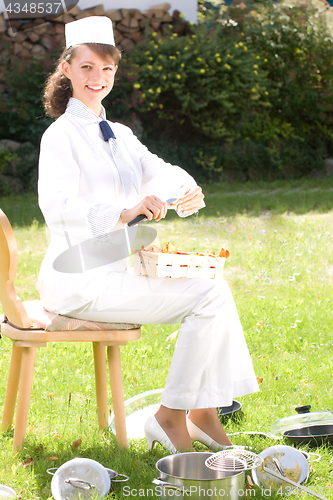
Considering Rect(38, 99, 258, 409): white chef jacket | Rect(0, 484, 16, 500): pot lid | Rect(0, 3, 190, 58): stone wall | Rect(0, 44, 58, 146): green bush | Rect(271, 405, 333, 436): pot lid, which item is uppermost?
Rect(0, 3, 190, 58): stone wall

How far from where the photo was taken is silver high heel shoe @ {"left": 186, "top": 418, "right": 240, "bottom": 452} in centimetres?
231

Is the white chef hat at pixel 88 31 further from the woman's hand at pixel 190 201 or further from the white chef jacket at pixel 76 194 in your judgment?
the woman's hand at pixel 190 201

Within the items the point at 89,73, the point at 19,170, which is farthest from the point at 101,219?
the point at 19,170

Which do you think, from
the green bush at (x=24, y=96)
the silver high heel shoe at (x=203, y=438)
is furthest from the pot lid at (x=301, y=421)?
the green bush at (x=24, y=96)

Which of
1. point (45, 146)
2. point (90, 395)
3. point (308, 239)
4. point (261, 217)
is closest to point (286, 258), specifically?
point (308, 239)

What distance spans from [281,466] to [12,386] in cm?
114

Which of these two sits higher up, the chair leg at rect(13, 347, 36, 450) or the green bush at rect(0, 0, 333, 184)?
the green bush at rect(0, 0, 333, 184)

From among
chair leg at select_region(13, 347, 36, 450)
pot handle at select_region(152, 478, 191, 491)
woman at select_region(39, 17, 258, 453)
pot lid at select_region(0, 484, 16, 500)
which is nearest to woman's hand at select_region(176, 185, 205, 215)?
woman at select_region(39, 17, 258, 453)

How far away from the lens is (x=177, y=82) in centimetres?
971

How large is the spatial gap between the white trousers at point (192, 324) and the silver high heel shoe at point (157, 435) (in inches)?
4.4

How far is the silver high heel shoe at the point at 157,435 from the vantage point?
2.28 m

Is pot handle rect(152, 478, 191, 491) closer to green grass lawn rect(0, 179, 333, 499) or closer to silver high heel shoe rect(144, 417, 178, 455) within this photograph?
green grass lawn rect(0, 179, 333, 499)

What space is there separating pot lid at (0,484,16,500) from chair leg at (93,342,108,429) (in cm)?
63

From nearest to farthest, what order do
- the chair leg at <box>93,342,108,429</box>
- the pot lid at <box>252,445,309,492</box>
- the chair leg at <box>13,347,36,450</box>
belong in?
1. the pot lid at <box>252,445,309,492</box>
2. the chair leg at <box>13,347,36,450</box>
3. the chair leg at <box>93,342,108,429</box>
